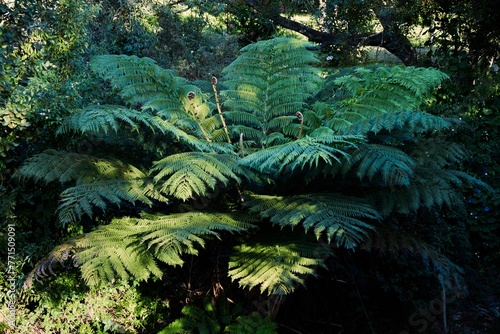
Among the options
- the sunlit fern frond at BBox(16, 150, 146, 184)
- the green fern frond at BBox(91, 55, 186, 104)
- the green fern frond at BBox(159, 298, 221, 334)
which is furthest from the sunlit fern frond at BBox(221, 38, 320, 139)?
the green fern frond at BBox(159, 298, 221, 334)

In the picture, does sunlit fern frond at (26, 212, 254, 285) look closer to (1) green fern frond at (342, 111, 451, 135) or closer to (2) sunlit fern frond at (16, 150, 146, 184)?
(2) sunlit fern frond at (16, 150, 146, 184)

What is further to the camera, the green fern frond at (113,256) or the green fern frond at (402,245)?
the green fern frond at (402,245)

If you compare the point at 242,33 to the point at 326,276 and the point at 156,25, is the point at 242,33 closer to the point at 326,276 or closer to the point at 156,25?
the point at 156,25

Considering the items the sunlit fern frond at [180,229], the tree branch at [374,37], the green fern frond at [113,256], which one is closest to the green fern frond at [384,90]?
the sunlit fern frond at [180,229]

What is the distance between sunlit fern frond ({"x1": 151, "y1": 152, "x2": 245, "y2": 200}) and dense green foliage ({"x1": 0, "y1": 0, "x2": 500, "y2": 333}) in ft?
0.04

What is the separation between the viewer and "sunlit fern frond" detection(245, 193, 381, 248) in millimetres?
2393

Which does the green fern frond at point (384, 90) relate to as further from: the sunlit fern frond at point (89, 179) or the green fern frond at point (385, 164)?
the sunlit fern frond at point (89, 179)

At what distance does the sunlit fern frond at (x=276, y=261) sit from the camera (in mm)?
2375

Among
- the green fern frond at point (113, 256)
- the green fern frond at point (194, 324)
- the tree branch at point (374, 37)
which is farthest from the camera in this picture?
the tree branch at point (374, 37)

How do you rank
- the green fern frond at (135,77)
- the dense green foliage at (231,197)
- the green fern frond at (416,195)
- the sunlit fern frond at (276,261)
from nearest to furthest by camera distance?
the sunlit fern frond at (276,261), the dense green foliage at (231,197), the green fern frond at (416,195), the green fern frond at (135,77)

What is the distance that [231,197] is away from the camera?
10.3ft

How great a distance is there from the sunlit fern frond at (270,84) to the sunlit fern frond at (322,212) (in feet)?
2.89

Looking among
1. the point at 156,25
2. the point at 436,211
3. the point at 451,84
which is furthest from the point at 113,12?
the point at 436,211

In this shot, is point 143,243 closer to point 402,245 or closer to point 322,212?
point 322,212
